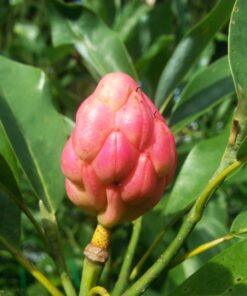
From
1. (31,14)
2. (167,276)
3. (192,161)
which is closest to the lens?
(192,161)

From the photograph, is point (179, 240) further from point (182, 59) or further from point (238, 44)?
point (182, 59)

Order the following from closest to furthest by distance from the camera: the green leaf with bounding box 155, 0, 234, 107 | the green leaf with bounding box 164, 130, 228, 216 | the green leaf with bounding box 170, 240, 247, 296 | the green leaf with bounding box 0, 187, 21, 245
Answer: the green leaf with bounding box 170, 240, 247, 296 < the green leaf with bounding box 0, 187, 21, 245 < the green leaf with bounding box 164, 130, 228, 216 < the green leaf with bounding box 155, 0, 234, 107

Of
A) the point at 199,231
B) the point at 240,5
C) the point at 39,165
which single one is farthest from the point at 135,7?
the point at 240,5

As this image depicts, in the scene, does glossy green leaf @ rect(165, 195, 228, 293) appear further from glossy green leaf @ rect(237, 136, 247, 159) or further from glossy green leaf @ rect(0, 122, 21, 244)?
glossy green leaf @ rect(237, 136, 247, 159)

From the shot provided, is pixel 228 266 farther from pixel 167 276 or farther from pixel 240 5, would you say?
pixel 167 276

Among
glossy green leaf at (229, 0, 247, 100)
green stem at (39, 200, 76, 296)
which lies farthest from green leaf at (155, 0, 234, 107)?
green stem at (39, 200, 76, 296)

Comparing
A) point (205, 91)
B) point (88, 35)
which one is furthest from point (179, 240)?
point (88, 35)

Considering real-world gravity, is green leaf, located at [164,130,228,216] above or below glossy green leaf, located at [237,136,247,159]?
below
